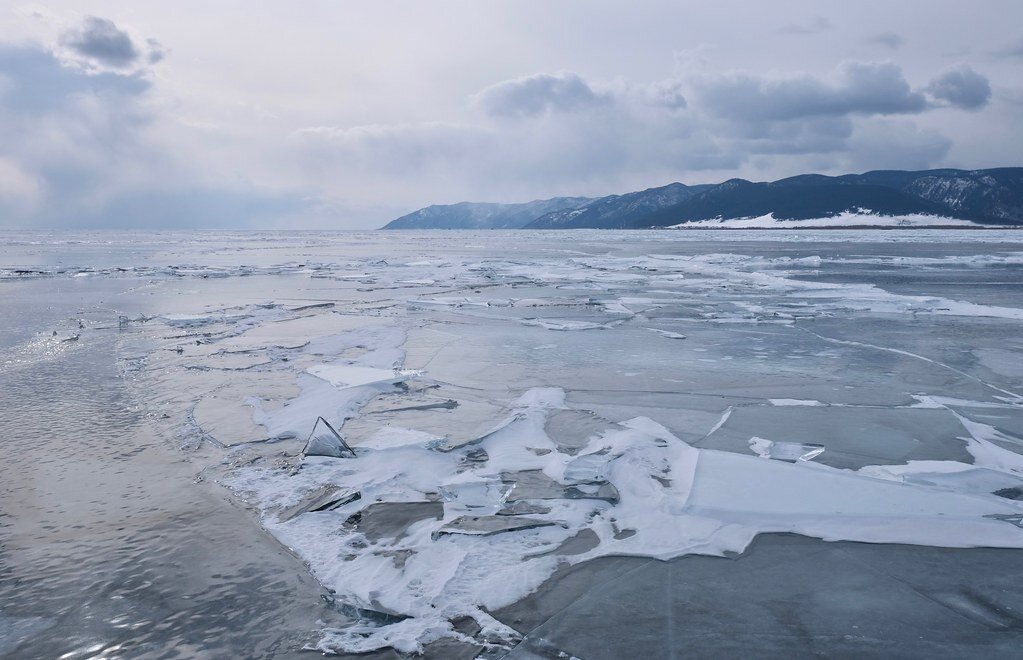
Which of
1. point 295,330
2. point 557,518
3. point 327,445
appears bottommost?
point 557,518

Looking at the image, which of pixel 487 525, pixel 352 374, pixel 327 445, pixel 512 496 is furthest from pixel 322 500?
pixel 352 374

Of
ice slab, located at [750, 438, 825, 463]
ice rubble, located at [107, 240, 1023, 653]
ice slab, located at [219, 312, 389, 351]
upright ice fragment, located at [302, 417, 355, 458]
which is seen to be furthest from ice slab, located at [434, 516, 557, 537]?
ice slab, located at [219, 312, 389, 351]

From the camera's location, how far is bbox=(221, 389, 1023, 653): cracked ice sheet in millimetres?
3945

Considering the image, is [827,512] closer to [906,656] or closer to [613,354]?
[906,656]

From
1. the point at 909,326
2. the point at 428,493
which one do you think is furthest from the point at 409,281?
the point at 428,493

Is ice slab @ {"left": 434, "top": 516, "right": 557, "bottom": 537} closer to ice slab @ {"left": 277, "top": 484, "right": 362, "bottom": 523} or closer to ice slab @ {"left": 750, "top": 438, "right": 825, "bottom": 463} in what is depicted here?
ice slab @ {"left": 277, "top": 484, "right": 362, "bottom": 523}

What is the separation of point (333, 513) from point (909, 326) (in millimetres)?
13142

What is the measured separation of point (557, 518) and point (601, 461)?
3.90 ft

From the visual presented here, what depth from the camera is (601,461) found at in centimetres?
604

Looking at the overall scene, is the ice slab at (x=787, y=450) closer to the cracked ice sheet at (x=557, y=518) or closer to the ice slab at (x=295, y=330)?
the cracked ice sheet at (x=557, y=518)

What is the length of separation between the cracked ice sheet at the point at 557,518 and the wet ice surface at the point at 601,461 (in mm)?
21

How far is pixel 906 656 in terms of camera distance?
3.27 m

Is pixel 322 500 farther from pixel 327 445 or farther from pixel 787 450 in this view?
pixel 787 450

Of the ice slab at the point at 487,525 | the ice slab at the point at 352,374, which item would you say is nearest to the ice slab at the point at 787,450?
the ice slab at the point at 487,525
